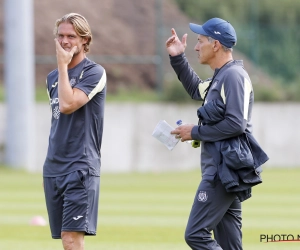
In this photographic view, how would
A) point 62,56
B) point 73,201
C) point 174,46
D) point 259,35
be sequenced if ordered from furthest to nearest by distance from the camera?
point 259,35 < point 174,46 < point 73,201 < point 62,56

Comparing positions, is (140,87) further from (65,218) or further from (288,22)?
(65,218)

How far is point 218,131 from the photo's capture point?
7047mm

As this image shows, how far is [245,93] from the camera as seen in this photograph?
277 inches

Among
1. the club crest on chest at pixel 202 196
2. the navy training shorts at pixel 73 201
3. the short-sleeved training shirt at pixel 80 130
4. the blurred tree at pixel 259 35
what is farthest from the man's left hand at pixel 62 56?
the blurred tree at pixel 259 35

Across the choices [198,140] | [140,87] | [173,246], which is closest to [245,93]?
[198,140]

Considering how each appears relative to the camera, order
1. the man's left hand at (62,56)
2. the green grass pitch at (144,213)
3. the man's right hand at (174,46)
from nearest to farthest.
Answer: the man's left hand at (62,56)
the man's right hand at (174,46)
the green grass pitch at (144,213)

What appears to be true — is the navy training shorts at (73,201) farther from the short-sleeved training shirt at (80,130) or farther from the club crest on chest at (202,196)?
the club crest on chest at (202,196)

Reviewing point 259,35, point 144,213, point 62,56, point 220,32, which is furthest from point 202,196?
point 259,35

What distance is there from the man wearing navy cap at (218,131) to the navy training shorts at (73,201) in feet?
2.59

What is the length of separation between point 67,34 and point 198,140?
1.37 metres

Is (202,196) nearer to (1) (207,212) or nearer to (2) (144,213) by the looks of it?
(1) (207,212)

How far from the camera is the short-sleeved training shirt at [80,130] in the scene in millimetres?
7059

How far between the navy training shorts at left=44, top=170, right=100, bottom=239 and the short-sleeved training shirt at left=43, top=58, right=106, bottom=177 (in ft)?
0.22

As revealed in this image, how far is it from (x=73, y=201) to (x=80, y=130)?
0.57 metres
